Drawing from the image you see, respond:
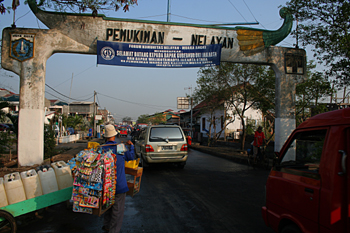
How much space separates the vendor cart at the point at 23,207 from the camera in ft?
12.0

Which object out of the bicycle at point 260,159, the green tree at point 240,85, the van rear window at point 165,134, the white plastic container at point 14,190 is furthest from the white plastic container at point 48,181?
the green tree at point 240,85

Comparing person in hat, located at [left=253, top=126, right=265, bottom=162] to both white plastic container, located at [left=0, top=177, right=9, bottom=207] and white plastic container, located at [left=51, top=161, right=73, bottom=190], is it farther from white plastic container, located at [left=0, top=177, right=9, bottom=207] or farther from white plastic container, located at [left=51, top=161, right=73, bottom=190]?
white plastic container, located at [left=0, top=177, right=9, bottom=207]

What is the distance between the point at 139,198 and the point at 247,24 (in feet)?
29.8

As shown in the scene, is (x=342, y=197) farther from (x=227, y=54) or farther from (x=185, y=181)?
(x=227, y=54)

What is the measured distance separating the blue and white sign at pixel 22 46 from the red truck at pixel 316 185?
1025 centimetres

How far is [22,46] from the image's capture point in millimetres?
9844

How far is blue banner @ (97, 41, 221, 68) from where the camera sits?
34.6ft

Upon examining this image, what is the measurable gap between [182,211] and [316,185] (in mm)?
3001

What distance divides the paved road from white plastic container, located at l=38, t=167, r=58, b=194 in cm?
65

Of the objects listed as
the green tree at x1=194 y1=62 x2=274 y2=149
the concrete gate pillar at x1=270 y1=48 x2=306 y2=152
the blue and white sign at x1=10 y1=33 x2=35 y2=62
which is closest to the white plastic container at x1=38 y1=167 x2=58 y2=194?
the blue and white sign at x1=10 y1=33 x2=35 y2=62

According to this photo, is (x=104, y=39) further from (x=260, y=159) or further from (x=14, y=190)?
(x=260, y=159)

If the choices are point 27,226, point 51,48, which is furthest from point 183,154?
point 51,48

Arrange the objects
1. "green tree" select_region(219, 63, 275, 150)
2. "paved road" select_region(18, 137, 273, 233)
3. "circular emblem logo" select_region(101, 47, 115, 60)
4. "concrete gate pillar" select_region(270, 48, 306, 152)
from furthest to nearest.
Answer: "green tree" select_region(219, 63, 275, 150) < "concrete gate pillar" select_region(270, 48, 306, 152) < "circular emblem logo" select_region(101, 47, 115, 60) < "paved road" select_region(18, 137, 273, 233)

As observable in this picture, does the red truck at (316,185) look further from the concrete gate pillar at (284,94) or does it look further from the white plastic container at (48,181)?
the concrete gate pillar at (284,94)
